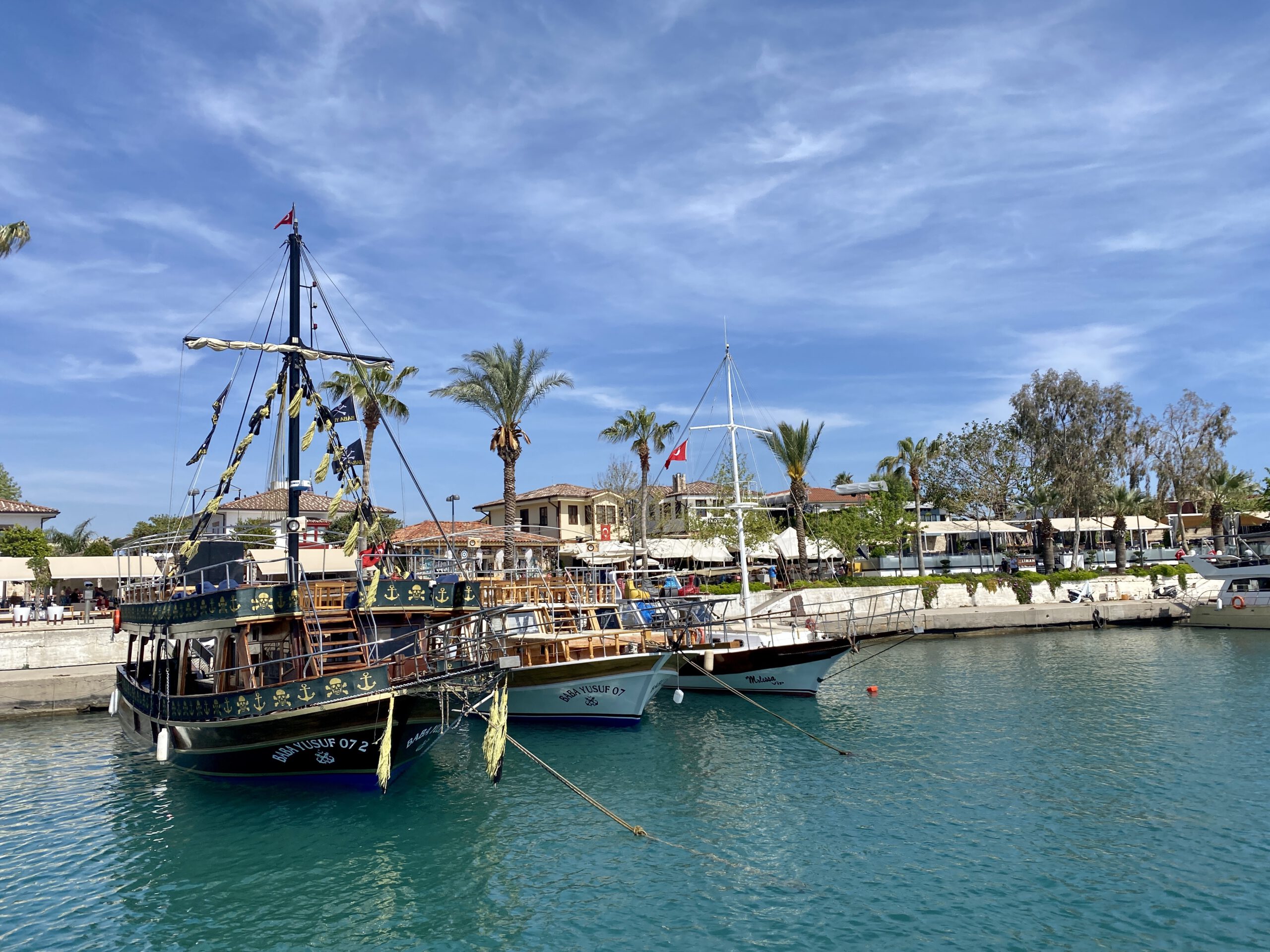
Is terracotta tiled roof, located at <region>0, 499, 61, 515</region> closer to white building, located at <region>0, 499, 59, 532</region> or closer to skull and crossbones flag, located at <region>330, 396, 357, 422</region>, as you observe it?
white building, located at <region>0, 499, 59, 532</region>

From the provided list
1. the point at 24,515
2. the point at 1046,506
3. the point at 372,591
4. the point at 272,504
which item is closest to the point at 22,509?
the point at 24,515

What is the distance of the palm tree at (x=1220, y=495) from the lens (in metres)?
60.3

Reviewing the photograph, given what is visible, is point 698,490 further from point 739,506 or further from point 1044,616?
point 739,506

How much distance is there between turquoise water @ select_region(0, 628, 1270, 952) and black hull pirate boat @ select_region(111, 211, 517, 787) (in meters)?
1.03

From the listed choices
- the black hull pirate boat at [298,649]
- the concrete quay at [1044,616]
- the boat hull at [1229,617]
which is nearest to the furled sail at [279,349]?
the black hull pirate boat at [298,649]

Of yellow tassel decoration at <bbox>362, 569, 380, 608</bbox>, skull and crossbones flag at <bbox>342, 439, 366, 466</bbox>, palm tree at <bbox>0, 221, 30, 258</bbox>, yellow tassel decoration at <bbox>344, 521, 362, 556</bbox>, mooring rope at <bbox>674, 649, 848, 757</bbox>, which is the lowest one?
mooring rope at <bbox>674, 649, 848, 757</bbox>

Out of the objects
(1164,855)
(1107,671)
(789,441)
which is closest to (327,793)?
(1164,855)

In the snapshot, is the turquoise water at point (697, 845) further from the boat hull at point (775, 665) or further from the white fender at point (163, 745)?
the boat hull at point (775, 665)

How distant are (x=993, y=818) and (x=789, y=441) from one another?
3829cm

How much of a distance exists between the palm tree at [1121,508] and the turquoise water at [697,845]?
4051 cm

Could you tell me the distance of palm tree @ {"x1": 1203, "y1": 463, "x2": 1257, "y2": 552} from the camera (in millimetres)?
60312

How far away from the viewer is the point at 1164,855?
12344mm

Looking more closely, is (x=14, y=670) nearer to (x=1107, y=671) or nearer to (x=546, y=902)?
(x=546, y=902)

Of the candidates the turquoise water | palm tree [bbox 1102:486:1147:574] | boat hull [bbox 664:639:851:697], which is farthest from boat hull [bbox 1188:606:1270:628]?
boat hull [bbox 664:639:851:697]
